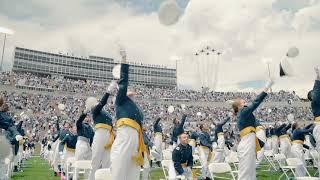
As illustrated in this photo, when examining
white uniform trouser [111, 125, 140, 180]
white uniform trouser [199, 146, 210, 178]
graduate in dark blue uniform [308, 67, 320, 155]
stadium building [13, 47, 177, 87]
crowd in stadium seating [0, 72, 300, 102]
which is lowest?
white uniform trouser [199, 146, 210, 178]

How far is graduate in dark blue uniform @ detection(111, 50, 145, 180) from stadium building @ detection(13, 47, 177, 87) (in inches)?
3747

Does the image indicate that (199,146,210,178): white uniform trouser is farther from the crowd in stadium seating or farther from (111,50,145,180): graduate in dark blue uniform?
the crowd in stadium seating

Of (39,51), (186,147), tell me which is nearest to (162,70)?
(39,51)

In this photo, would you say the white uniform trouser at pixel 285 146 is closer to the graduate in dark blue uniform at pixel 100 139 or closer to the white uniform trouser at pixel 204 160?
the white uniform trouser at pixel 204 160

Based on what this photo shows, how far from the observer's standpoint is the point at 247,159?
321 inches

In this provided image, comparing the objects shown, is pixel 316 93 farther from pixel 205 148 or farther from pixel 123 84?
pixel 205 148

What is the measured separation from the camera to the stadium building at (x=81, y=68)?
9650 centimetres

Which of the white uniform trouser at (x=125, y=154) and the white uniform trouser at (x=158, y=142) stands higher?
the white uniform trouser at (x=125, y=154)

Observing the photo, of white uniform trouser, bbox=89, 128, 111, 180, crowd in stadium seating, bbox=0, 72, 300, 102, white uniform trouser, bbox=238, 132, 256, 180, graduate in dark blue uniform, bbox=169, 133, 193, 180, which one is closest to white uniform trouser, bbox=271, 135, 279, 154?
graduate in dark blue uniform, bbox=169, 133, 193, 180

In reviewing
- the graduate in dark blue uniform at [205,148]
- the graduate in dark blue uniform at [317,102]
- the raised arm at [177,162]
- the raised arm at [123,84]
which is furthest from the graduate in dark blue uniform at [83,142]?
the graduate in dark blue uniform at [317,102]

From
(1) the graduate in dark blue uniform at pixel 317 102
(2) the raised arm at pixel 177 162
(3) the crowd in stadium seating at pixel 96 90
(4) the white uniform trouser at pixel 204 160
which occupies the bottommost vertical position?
(4) the white uniform trouser at pixel 204 160

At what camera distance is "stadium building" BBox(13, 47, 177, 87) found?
317 ft

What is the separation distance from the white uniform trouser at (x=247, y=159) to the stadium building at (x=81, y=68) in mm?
94979

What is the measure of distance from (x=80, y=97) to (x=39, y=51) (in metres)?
40.8
